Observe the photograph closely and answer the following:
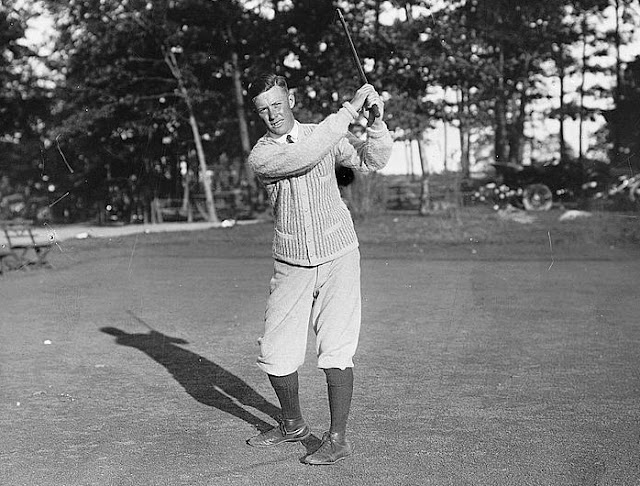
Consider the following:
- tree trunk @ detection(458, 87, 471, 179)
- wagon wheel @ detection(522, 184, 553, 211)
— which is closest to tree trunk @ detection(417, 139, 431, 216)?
tree trunk @ detection(458, 87, 471, 179)

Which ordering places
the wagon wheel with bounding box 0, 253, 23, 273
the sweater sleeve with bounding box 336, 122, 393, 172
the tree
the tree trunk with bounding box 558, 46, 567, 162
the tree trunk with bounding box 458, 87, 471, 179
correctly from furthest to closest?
the tree < the tree trunk with bounding box 558, 46, 567, 162 < the tree trunk with bounding box 458, 87, 471, 179 < the wagon wheel with bounding box 0, 253, 23, 273 < the sweater sleeve with bounding box 336, 122, 393, 172

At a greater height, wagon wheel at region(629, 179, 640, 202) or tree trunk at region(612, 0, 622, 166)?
tree trunk at region(612, 0, 622, 166)

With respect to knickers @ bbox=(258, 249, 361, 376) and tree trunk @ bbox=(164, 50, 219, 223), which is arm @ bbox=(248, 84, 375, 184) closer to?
knickers @ bbox=(258, 249, 361, 376)

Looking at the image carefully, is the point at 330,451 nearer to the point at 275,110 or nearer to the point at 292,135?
the point at 292,135

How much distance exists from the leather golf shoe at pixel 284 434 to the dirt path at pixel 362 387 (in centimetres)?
9

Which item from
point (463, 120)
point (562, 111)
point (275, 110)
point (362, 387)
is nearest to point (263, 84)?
point (275, 110)

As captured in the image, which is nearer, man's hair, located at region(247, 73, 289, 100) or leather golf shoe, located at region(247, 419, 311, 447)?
man's hair, located at region(247, 73, 289, 100)

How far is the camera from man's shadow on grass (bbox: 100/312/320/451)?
556 cm

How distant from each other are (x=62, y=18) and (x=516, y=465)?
91.2ft

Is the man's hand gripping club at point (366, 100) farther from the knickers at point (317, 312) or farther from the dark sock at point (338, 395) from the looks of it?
the dark sock at point (338, 395)

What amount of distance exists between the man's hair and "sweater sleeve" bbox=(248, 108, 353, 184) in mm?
243

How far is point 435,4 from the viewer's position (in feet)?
82.3

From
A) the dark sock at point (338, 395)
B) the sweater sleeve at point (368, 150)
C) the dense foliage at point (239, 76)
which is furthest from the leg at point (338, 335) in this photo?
the dense foliage at point (239, 76)

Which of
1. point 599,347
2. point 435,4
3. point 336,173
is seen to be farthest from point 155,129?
point 336,173
